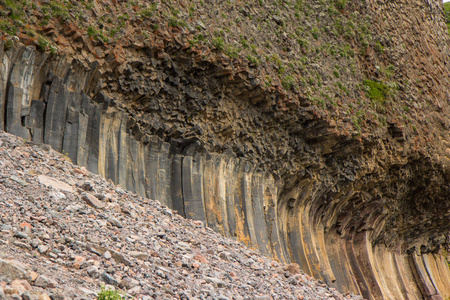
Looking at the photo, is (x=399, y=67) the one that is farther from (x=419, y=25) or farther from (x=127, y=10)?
(x=127, y=10)

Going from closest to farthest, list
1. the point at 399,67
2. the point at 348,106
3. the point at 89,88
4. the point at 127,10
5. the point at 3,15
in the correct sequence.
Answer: the point at 3,15, the point at 89,88, the point at 127,10, the point at 348,106, the point at 399,67

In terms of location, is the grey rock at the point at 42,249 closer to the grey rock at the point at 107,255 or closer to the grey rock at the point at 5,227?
the grey rock at the point at 5,227

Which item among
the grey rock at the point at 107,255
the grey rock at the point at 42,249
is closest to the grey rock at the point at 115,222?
the grey rock at the point at 107,255

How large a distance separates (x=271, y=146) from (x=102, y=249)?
13.5 metres

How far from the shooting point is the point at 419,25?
97.6 ft

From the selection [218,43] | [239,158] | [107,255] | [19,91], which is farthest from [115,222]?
[239,158]

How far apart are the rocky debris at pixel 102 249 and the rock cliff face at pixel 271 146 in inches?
118

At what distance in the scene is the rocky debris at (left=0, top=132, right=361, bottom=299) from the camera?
5441 millimetres

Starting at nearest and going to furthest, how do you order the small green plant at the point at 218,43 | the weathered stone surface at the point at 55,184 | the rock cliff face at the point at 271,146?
the weathered stone surface at the point at 55,184, the rock cliff face at the point at 271,146, the small green plant at the point at 218,43

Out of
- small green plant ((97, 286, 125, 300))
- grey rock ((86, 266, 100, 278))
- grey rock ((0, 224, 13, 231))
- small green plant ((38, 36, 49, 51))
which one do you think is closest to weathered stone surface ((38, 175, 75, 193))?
grey rock ((0, 224, 13, 231))

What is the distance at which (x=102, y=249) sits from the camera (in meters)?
6.56

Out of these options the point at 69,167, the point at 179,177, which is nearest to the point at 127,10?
the point at 179,177

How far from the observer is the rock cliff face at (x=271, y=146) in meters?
13.4

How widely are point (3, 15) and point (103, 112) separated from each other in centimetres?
371
